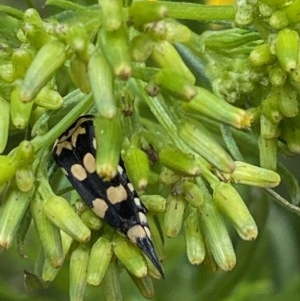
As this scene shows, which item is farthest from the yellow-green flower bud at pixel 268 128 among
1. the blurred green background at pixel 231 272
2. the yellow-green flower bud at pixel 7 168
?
the blurred green background at pixel 231 272

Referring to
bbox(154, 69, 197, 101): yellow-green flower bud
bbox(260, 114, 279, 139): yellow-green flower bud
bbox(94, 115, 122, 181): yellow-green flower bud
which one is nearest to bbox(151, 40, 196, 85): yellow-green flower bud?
bbox(154, 69, 197, 101): yellow-green flower bud

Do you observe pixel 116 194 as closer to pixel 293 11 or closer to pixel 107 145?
pixel 107 145

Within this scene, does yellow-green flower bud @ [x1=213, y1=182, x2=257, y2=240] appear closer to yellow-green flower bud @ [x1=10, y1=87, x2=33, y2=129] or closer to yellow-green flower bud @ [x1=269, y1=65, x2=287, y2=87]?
yellow-green flower bud @ [x1=269, y1=65, x2=287, y2=87]

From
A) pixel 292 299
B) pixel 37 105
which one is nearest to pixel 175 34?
pixel 37 105

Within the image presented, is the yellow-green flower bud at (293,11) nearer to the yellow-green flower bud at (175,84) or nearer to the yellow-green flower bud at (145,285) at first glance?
the yellow-green flower bud at (175,84)

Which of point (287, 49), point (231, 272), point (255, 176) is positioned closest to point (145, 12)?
point (287, 49)

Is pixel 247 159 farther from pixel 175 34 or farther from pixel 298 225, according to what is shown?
pixel 298 225
